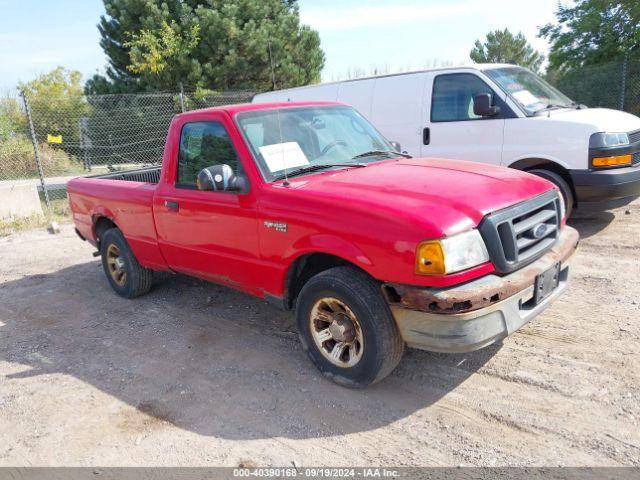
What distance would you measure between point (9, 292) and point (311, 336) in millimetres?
4619

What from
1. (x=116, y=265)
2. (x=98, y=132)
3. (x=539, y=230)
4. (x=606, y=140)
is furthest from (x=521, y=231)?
(x=98, y=132)

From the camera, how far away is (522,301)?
3.14 meters

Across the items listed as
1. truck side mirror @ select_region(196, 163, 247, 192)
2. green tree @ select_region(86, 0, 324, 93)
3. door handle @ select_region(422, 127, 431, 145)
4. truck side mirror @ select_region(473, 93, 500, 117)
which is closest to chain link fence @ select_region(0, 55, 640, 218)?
green tree @ select_region(86, 0, 324, 93)

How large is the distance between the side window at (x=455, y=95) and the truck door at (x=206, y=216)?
4.01 m

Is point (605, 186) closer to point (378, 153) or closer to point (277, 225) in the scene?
point (378, 153)

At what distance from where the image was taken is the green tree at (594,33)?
13.2 m

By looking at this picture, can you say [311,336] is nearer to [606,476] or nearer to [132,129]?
[606,476]

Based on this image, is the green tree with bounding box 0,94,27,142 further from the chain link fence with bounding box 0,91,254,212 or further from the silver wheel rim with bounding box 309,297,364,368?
the silver wheel rim with bounding box 309,297,364,368

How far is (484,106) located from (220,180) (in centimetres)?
409

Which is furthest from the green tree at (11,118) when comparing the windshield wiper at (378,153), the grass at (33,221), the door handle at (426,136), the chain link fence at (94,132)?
the windshield wiper at (378,153)

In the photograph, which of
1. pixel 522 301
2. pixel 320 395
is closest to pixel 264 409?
pixel 320 395

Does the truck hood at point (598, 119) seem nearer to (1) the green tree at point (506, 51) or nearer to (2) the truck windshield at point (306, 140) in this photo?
(2) the truck windshield at point (306, 140)

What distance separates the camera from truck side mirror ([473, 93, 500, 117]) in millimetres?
6449

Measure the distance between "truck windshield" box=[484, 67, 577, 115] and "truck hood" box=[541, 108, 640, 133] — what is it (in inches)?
8.3
